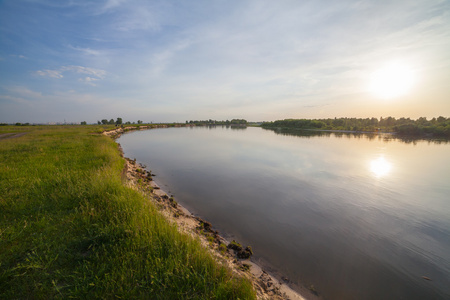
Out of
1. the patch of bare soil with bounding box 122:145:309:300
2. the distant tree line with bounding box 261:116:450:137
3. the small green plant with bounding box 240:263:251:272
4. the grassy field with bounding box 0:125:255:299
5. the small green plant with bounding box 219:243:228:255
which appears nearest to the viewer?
the grassy field with bounding box 0:125:255:299

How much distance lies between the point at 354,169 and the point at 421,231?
33.3ft

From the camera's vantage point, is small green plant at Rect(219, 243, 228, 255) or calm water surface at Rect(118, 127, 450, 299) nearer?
calm water surface at Rect(118, 127, 450, 299)

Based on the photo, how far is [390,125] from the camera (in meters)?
84.3

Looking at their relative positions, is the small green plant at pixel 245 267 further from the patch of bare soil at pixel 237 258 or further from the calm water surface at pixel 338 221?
the calm water surface at pixel 338 221

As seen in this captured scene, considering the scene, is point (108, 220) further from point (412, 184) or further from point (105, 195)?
point (412, 184)

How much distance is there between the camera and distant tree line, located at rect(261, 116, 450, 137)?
53.1 meters

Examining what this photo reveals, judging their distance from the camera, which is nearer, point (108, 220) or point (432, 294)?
point (108, 220)

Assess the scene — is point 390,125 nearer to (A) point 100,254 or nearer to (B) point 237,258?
(B) point 237,258

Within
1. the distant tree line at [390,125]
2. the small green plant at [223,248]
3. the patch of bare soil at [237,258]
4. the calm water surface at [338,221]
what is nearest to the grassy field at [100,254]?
the patch of bare soil at [237,258]

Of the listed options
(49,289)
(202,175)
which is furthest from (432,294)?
(202,175)

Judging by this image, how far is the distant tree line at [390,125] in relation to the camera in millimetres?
53059

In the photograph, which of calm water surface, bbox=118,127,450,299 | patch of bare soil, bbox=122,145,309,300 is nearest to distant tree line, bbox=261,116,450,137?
calm water surface, bbox=118,127,450,299

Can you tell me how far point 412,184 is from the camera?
1259cm

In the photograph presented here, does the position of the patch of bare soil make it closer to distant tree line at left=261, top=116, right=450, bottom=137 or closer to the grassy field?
the grassy field
